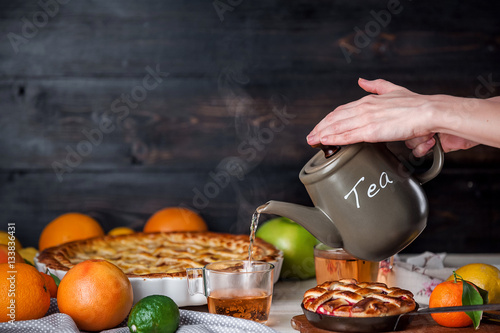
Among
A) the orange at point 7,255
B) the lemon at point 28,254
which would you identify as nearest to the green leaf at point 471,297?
the orange at point 7,255

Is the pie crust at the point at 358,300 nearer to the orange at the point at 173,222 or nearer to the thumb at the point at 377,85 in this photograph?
the thumb at the point at 377,85

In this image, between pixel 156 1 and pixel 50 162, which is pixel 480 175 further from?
pixel 50 162

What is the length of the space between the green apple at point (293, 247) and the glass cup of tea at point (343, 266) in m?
0.21

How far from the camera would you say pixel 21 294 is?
0.89 metres

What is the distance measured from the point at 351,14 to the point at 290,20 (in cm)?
20

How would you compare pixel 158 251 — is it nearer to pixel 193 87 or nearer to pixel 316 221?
pixel 316 221

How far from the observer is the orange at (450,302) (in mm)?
888

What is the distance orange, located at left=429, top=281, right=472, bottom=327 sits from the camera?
35.0 inches

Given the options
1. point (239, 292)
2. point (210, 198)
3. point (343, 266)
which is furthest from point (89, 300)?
point (210, 198)

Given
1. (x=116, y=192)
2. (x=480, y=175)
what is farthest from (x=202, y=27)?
(x=480, y=175)

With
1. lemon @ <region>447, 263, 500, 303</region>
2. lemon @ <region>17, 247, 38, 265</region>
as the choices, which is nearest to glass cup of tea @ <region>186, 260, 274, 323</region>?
lemon @ <region>447, 263, 500, 303</region>

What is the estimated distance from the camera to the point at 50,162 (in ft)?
6.03

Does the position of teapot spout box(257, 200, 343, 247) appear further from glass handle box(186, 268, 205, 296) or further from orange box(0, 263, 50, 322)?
orange box(0, 263, 50, 322)

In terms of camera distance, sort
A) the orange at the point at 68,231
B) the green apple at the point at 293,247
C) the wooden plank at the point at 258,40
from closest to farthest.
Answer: the green apple at the point at 293,247 → the orange at the point at 68,231 → the wooden plank at the point at 258,40
